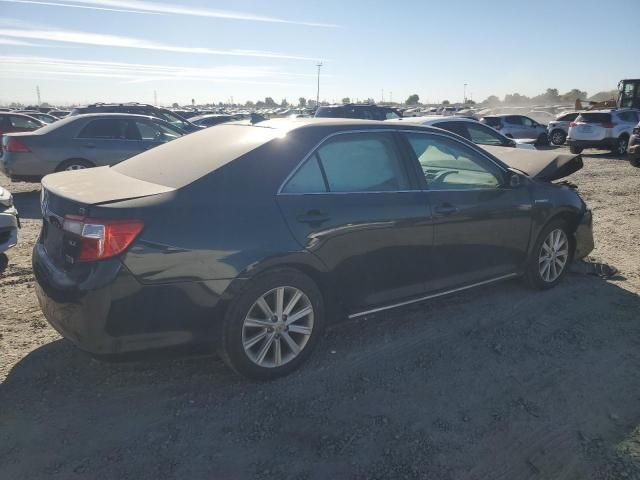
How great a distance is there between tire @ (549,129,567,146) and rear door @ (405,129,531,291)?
20865 millimetres

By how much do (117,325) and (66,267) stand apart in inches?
18.6

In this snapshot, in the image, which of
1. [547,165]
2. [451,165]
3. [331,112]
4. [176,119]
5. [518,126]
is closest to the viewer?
[451,165]

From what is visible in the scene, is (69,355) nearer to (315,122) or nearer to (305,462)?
(305,462)

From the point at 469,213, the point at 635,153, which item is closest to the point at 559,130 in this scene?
the point at 635,153

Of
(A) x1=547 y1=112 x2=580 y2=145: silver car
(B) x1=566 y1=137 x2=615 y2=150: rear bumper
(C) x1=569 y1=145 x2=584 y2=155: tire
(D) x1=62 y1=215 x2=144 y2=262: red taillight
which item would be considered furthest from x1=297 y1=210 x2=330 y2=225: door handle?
(A) x1=547 y1=112 x2=580 y2=145: silver car

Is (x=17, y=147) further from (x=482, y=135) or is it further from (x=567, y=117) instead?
(x=567, y=117)

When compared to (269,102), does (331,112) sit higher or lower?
lower

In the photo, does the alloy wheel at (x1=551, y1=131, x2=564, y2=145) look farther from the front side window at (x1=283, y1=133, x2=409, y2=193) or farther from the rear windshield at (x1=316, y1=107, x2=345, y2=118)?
the front side window at (x1=283, y1=133, x2=409, y2=193)

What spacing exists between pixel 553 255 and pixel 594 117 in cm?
1631

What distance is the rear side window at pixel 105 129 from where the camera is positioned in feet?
31.2

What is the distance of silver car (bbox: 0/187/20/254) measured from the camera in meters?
4.71

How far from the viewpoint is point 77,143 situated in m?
9.33

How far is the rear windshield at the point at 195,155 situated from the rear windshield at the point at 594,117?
18216mm

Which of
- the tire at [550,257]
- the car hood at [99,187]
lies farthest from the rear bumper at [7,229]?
the tire at [550,257]
